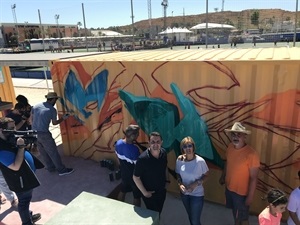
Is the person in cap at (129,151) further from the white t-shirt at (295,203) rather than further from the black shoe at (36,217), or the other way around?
the white t-shirt at (295,203)

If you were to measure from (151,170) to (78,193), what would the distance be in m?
2.31

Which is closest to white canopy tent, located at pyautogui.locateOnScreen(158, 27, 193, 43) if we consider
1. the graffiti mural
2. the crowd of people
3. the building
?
the building

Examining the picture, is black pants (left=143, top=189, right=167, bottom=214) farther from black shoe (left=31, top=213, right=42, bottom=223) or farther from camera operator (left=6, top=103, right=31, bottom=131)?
camera operator (left=6, top=103, right=31, bottom=131)

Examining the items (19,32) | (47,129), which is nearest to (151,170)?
(47,129)

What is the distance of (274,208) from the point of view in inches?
113

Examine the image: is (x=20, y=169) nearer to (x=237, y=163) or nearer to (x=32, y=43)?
(x=237, y=163)

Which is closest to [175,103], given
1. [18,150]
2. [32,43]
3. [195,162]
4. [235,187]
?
[195,162]

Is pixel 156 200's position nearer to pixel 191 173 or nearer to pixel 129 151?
pixel 191 173

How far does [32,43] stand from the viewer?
1839 inches

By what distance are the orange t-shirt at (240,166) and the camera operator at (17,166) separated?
274cm

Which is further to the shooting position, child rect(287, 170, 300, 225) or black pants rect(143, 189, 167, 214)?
black pants rect(143, 189, 167, 214)

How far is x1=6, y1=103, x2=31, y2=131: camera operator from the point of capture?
214 inches

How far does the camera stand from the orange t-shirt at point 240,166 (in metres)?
3.34

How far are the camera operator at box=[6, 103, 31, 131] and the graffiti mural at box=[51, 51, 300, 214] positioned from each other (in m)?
1.01
